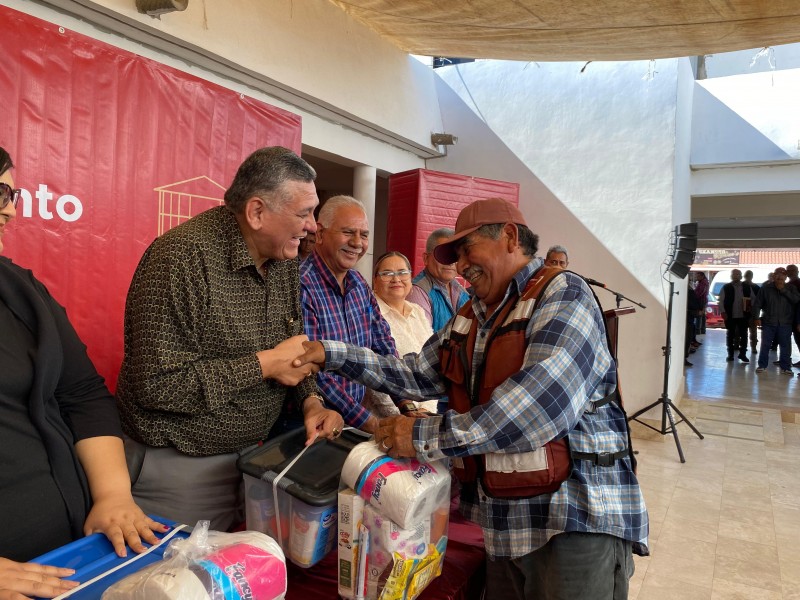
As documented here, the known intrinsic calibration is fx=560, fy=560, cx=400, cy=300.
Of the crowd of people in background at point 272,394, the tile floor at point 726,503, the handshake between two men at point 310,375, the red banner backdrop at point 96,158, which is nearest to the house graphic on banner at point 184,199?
the red banner backdrop at point 96,158

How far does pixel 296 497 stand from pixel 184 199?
2343 mm

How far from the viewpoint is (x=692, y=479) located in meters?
4.68

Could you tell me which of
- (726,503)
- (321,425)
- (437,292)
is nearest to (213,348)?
(321,425)

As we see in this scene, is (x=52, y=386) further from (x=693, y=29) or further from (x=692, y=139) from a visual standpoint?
(x=692, y=139)

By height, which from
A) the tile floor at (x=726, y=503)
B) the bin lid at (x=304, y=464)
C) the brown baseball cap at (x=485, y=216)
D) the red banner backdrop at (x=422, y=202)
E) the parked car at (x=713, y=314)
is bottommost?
the tile floor at (x=726, y=503)

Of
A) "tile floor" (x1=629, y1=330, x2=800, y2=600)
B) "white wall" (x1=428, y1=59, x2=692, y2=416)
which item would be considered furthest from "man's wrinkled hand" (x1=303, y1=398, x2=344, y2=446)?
"white wall" (x1=428, y1=59, x2=692, y2=416)

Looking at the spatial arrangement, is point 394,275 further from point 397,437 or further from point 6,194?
point 6,194

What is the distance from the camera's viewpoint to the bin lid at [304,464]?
1.26 metres

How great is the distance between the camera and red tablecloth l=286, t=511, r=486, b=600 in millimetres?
1316

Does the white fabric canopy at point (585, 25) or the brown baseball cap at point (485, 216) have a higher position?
the white fabric canopy at point (585, 25)

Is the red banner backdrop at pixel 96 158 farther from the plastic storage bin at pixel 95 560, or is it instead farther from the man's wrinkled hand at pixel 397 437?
the man's wrinkled hand at pixel 397 437

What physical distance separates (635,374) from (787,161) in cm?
330

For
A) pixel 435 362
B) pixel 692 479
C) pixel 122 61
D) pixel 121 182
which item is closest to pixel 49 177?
pixel 121 182

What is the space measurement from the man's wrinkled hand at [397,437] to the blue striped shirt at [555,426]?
2cm
